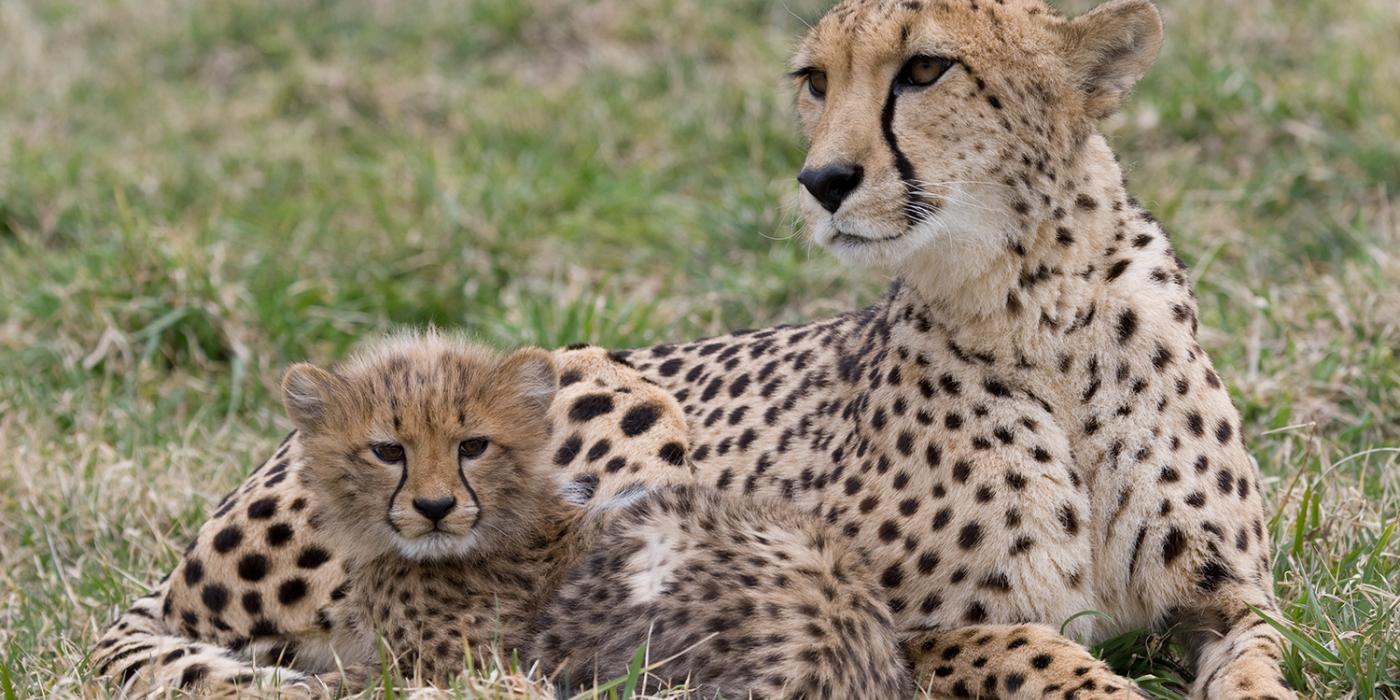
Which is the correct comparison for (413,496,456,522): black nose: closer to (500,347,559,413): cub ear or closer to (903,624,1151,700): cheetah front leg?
(500,347,559,413): cub ear

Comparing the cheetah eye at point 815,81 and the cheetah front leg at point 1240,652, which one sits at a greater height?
the cheetah eye at point 815,81

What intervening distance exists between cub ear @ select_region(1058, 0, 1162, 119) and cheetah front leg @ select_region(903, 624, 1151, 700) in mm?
988

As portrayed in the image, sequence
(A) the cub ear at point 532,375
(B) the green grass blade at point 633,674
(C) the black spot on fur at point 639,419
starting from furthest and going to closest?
(C) the black spot on fur at point 639,419, (A) the cub ear at point 532,375, (B) the green grass blade at point 633,674

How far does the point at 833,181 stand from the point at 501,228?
11.8 ft

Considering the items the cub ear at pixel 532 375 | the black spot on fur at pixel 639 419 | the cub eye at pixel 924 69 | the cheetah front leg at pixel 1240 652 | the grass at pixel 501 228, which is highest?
the cub eye at pixel 924 69

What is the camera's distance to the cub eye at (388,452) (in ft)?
11.1

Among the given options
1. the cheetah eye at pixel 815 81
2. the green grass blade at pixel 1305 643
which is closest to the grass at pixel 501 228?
the green grass blade at pixel 1305 643

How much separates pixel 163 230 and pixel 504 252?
119 centimetres

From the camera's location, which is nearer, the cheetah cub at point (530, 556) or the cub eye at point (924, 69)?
the cheetah cub at point (530, 556)

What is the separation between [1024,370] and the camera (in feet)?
11.3

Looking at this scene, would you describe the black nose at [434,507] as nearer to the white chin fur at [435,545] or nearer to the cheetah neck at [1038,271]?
the white chin fur at [435,545]

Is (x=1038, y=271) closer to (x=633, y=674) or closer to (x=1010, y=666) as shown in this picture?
(x=1010, y=666)

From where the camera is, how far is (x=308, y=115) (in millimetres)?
8516

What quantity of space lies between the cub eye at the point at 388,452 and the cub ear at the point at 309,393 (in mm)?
184
